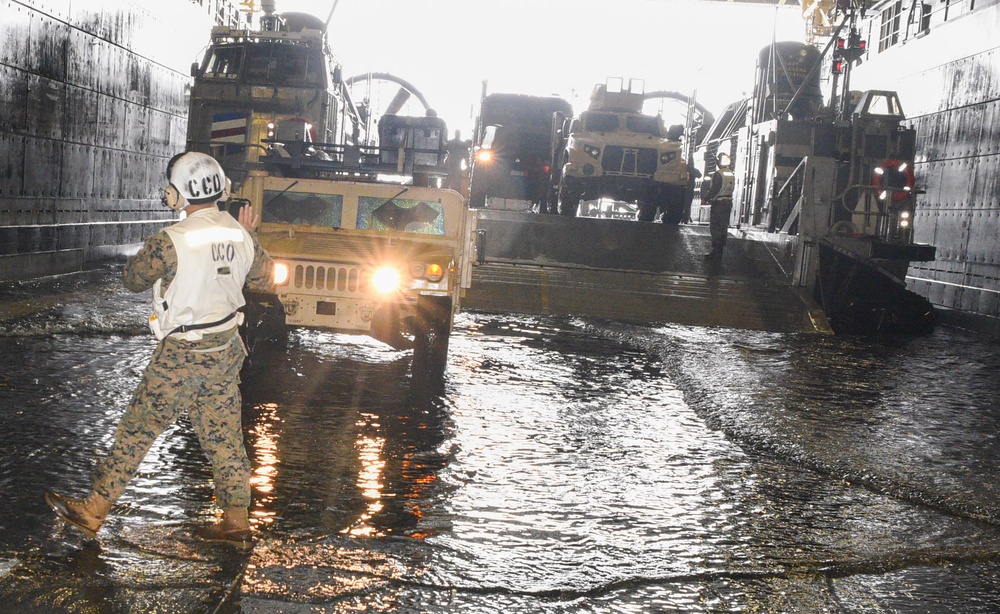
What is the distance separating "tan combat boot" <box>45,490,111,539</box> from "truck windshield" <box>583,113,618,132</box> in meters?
17.7

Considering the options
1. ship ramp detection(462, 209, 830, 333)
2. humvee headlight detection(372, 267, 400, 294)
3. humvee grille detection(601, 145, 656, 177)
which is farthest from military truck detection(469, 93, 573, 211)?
humvee headlight detection(372, 267, 400, 294)

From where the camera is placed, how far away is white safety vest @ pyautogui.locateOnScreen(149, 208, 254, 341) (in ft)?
14.6

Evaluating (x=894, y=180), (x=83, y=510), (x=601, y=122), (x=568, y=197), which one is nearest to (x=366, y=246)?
(x=83, y=510)

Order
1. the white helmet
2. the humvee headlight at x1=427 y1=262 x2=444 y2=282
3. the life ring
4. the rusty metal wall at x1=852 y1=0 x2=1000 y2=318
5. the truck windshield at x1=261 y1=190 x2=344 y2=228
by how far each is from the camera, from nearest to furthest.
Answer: the white helmet → the humvee headlight at x1=427 y1=262 x2=444 y2=282 → the truck windshield at x1=261 y1=190 x2=344 y2=228 → the life ring → the rusty metal wall at x1=852 y1=0 x2=1000 y2=318

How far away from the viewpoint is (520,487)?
579 centimetres

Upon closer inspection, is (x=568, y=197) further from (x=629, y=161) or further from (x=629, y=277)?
(x=629, y=277)

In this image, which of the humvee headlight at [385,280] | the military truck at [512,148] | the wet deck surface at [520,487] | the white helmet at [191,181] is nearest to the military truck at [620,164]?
the military truck at [512,148]

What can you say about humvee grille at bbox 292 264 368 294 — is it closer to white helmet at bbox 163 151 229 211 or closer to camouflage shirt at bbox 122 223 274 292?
white helmet at bbox 163 151 229 211

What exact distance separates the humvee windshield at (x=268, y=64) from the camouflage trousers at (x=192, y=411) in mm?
13352

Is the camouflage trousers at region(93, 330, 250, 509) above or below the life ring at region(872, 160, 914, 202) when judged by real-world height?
below

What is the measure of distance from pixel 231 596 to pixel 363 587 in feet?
1.66

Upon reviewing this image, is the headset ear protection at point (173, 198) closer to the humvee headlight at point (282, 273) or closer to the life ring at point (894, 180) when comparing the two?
the humvee headlight at point (282, 273)

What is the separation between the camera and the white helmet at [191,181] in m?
4.54

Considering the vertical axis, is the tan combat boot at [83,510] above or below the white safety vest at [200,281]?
below
